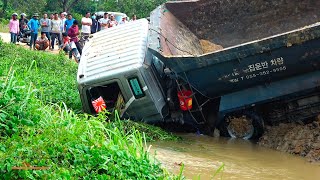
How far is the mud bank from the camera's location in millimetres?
8961

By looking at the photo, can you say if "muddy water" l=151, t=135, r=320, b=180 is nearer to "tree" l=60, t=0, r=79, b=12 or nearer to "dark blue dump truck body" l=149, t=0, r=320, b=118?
"dark blue dump truck body" l=149, t=0, r=320, b=118

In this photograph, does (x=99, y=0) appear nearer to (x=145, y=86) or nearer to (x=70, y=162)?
(x=145, y=86)

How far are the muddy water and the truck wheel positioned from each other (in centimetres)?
20

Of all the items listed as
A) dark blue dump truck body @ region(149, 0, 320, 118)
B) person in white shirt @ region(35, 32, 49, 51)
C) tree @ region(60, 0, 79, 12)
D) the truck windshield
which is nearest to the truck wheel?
dark blue dump truck body @ region(149, 0, 320, 118)

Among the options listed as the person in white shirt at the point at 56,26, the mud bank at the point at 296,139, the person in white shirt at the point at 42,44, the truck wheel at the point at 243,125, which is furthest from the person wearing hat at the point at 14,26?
the mud bank at the point at 296,139

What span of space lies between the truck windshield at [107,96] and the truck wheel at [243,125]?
1891mm

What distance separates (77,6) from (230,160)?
36.8m

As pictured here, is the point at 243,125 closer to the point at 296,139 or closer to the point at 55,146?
the point at 296,139

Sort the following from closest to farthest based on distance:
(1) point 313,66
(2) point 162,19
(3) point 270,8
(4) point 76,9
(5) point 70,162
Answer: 1. (5) point 70,162
2. (1) point 313,66
3. (2) point 162,19
4. (3) point 270,8
5. (4) point 76,9

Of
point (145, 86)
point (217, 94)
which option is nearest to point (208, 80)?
point (217, 94)

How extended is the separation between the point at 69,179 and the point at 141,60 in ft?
17.3

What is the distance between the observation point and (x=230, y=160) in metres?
8.62

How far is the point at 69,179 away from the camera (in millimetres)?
4828

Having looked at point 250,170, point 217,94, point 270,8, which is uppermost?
point 270,8
